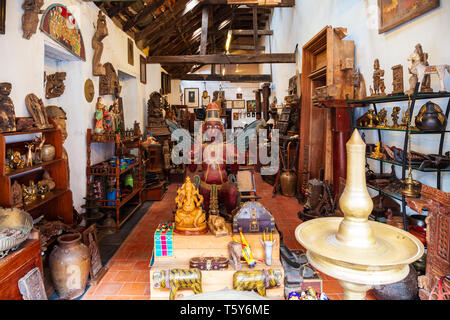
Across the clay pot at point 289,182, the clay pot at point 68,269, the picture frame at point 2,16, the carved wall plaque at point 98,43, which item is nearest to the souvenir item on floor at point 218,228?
the clay pot at point 68,269

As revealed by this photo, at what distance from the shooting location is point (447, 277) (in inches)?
86.3

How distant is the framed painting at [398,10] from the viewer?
295 centimetres

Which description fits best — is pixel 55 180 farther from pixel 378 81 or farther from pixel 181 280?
pixel 378 81

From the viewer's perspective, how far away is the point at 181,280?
2.72m

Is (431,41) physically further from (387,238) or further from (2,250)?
(2,250)

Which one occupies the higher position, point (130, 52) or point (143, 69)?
point (130, 52)

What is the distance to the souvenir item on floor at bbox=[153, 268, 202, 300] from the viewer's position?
271 centimetres

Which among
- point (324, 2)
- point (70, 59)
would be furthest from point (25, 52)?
point (324, 2)

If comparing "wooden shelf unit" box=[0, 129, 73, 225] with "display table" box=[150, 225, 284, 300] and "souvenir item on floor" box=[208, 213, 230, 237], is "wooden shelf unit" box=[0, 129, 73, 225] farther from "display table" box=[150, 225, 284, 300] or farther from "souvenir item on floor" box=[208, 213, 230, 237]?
"souvenir item on floor" box=[208, 213, 230, 237]

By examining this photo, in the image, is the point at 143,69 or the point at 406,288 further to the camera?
the point at 143,69

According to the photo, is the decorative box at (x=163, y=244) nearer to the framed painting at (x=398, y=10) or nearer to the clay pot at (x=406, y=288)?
the clay pot at (x=406, y=288)

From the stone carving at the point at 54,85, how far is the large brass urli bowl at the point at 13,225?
2.50m

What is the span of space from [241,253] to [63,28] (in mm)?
3734

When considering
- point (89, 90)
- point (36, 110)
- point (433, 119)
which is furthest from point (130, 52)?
point (433, 119)
